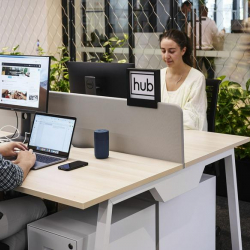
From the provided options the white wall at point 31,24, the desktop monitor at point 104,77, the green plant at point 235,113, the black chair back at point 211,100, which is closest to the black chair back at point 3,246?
the desktop monitor at point 104,77

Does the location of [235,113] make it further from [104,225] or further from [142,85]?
[104,225]

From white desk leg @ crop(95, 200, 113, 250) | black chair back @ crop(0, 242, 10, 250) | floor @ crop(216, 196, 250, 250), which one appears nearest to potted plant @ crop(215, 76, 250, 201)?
floor @ crop(216, 196, 250, 250)

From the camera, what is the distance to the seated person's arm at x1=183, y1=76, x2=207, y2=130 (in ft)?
10.7

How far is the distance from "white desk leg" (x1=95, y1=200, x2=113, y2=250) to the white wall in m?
4.27

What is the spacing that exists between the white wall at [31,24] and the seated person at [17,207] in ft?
12.6

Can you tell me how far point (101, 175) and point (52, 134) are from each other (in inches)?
17.5

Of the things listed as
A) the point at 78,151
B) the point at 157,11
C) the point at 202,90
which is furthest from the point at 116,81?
the point at 157,11

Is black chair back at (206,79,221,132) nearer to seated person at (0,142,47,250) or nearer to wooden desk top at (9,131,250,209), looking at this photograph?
wooden desk top at (9,131,250,209)

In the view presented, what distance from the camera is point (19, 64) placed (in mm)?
→ 2822

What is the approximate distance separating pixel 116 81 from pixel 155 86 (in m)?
0.58

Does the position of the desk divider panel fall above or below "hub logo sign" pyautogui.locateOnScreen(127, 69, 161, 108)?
below

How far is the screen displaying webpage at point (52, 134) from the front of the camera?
8.15ft

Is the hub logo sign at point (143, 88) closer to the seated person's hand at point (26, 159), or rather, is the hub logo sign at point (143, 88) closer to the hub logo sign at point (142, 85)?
the hub logo sign at point (142, 85)

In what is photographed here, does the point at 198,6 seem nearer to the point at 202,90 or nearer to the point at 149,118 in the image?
the point at 202,90
